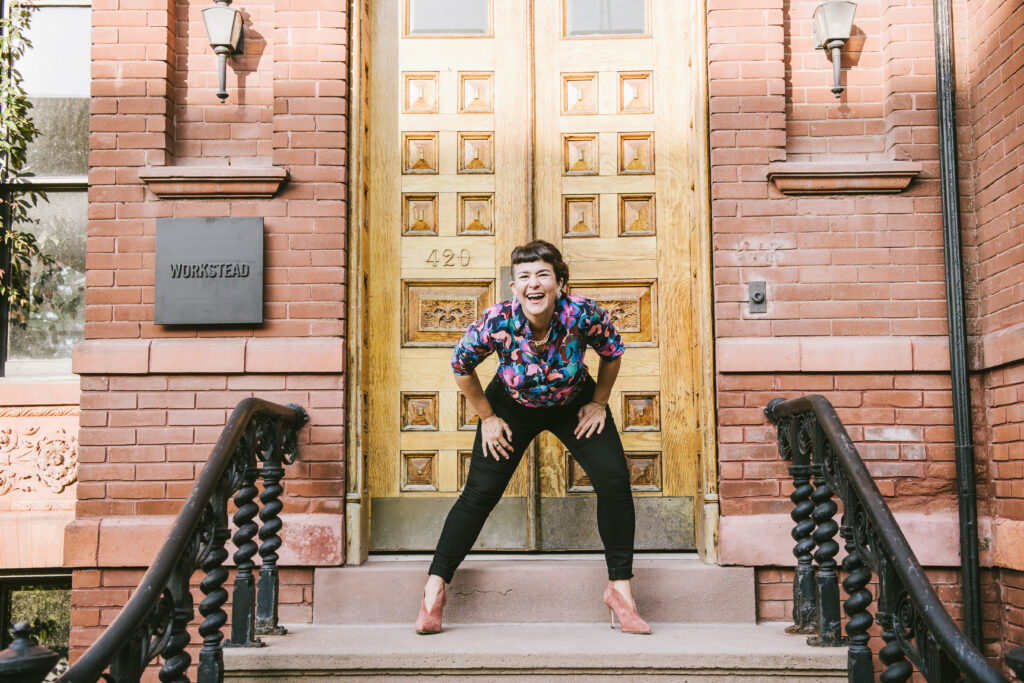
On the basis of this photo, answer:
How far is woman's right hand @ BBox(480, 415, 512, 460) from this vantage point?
13.1 ft

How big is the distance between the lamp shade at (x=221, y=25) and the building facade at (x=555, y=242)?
17cm

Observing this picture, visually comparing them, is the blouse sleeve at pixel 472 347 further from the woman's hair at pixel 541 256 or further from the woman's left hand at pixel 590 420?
the woman's left hand at pixel 590 420

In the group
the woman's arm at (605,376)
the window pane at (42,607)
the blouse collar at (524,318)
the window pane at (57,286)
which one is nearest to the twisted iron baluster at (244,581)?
the blouse collar at (524,318)

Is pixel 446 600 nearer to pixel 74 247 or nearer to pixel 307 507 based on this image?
pixel 307 507

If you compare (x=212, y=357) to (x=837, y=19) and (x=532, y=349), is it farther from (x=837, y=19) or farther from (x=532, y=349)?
(x=837, y=19)

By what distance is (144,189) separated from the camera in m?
4.64

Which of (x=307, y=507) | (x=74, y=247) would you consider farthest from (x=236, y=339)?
(x=74, y=247)

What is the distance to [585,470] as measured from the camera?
4035 mm

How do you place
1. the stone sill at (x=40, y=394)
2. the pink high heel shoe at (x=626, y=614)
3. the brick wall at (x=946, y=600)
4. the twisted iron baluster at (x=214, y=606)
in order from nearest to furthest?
1. the twisted iron baluster at (x=214, y=606)
2. the pink high heel shoe at (x=626, y=614)
3. the brick wall at (x=946, y=600)
4. the stone sill at (x=40, y=394)

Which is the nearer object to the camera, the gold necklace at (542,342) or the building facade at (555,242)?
the gold necklace at (542,342)

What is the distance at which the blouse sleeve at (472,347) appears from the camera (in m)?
3.82

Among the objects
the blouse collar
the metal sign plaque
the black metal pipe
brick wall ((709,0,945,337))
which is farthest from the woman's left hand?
the black metal pipe

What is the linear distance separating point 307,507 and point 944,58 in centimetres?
395

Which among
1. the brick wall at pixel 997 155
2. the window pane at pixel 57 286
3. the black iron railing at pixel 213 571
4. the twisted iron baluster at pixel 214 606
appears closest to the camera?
the black iron railing at pixel 213 571
